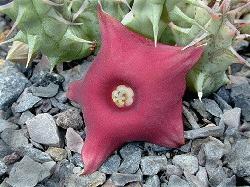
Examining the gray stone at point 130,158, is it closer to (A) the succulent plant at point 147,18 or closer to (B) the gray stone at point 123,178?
(B) the gray stone at point 123,178

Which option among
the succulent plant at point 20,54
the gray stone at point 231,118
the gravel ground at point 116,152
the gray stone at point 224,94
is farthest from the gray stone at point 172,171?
the succulent plant at point 20,54

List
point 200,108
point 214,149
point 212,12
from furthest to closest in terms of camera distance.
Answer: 1. point 200,108
2. point 214,149
3. point 212,12

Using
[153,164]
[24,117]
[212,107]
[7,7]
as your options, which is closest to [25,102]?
[24,117]

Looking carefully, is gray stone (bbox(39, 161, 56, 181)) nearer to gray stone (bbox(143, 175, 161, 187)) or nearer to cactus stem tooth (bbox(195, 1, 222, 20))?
gray stone (bbox(143, 175, 161, 187))

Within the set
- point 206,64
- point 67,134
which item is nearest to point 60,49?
point 67,134

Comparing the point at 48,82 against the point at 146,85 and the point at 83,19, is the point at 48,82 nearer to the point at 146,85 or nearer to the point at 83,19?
the point at 83,19

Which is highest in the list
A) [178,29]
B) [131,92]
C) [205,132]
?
[178,29]

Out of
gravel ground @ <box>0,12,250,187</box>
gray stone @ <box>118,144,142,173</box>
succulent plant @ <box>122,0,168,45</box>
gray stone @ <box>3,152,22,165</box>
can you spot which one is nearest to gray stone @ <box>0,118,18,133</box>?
gravel ground @ <box>0,12,250,187</box>

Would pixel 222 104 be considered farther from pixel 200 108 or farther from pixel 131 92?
pixel 131 92
